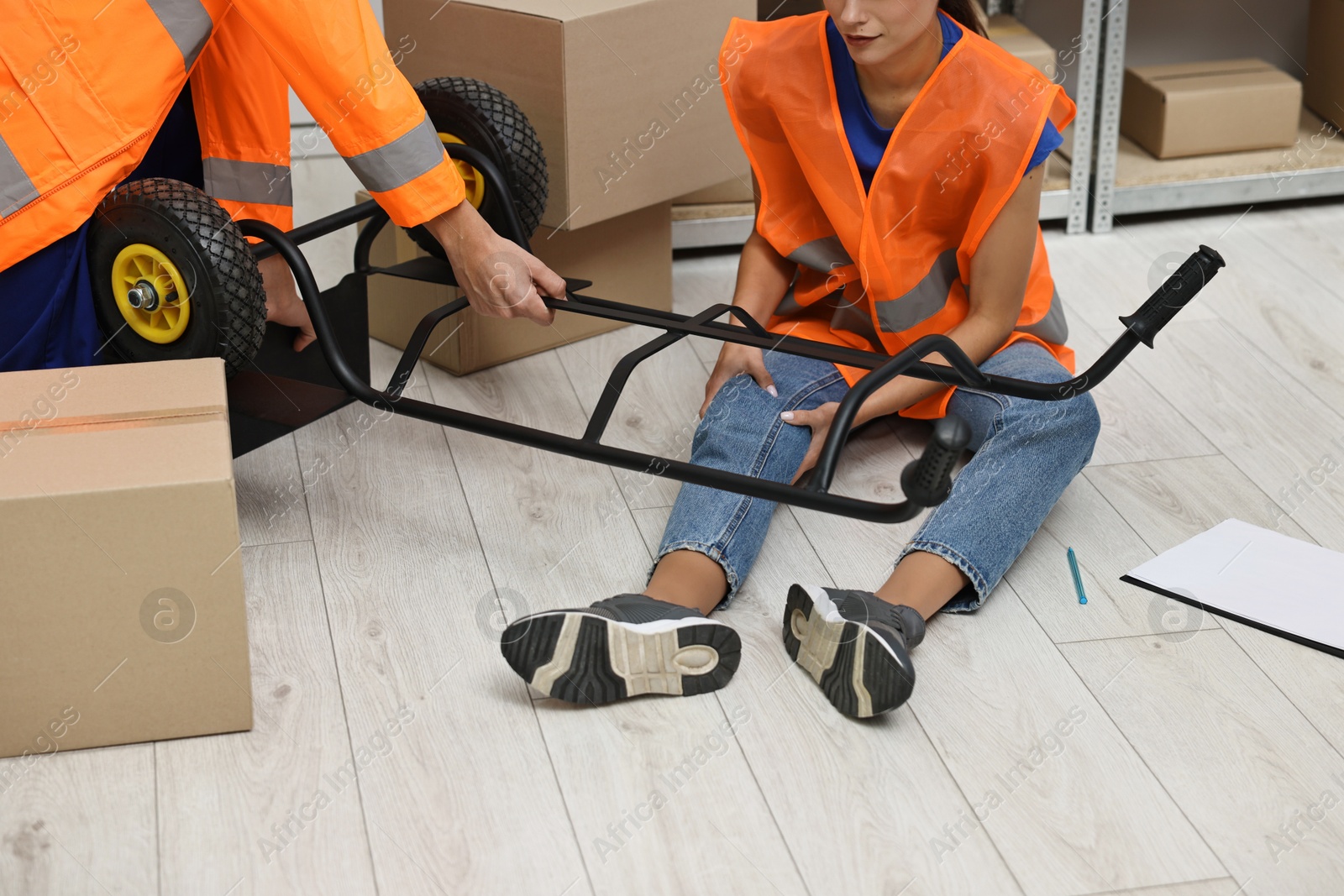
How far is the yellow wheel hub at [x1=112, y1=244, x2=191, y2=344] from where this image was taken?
1.31m

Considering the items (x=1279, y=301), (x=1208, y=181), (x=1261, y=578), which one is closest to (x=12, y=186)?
(x=1261, y=578)

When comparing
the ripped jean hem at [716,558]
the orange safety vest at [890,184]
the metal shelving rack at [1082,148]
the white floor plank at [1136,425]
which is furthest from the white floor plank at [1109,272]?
the ripped jean hem at [716,558]

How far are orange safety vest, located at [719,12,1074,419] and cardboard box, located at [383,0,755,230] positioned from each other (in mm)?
270

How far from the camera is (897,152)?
1.48 metres

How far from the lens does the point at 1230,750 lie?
49.0 inches

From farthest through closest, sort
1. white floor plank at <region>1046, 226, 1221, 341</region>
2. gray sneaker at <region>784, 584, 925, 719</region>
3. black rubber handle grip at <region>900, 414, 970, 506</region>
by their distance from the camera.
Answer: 1. white floor plank at <region>1046, 226, 1221, 341</region>
2. gray sneaker at <region>784, 584, 925, 719</region>
3. black rubber handle grip at <region>900, 414, 970, 506</region>

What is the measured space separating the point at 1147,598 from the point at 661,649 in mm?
574

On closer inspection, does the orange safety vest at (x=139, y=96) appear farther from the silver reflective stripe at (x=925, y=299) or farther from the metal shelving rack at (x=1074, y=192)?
the metal shelving rack at (x=1074, y=192)

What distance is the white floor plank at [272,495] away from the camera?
159 cm

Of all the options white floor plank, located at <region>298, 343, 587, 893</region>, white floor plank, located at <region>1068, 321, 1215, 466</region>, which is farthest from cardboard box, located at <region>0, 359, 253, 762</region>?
white floor plank, located at <region>1068, 321, 1215, 466</region>

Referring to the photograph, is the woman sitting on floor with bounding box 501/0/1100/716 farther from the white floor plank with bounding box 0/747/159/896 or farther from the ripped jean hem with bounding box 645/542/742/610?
the white floor plank with bounding box 0/747/159/896

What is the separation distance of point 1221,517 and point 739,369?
2.03 feet

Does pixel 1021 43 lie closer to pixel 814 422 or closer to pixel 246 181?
pixel 814 422

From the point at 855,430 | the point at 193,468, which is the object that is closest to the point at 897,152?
the point at 855,430
